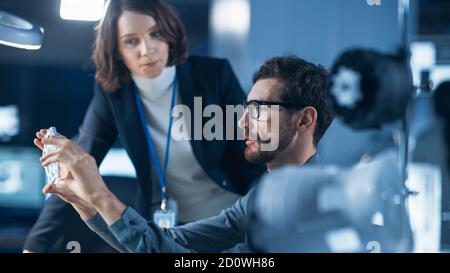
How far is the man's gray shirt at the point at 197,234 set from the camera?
8.32 ft

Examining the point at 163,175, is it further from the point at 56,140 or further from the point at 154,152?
the point at 56,140

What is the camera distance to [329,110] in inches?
101

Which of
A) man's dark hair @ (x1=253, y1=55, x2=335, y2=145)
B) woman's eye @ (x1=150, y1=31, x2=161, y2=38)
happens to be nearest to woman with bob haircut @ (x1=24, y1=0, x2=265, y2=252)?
woman's eye @ (x1=150, y1=31, x2=161, y2=38)

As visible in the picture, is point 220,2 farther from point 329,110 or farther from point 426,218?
point 426,218

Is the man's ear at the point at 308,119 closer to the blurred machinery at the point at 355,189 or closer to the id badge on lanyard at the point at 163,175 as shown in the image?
the blurred machinery at the point at 355,189

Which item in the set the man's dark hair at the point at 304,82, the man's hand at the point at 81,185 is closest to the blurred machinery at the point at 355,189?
the man's dark hair at the point at 304,82

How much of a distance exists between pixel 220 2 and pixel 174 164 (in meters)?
0.55

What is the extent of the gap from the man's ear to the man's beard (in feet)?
0.13

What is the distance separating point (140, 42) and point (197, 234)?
64 centimetres

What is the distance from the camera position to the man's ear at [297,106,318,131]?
8.34ft

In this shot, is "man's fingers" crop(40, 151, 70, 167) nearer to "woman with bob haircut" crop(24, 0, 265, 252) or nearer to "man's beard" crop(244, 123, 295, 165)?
"woman with bob haircut" crop(24, 0, 265, 252)

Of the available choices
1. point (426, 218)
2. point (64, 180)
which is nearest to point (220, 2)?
point (64, 180)

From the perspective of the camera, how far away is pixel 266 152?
2.56 metres

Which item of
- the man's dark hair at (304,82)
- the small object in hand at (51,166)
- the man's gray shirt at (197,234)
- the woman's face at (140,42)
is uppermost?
the woman's face at (140,42)
